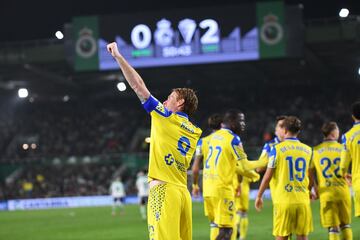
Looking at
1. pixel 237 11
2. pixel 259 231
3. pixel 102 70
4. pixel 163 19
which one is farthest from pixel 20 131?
pixel 259 231

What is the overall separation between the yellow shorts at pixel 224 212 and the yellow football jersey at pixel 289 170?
1.11 meters

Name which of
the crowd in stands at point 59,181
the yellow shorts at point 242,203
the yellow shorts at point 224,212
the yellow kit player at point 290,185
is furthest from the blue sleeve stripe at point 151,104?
the crowd in stands at point 59,181

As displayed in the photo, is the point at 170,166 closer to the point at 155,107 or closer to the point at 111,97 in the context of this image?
the point at 155,107

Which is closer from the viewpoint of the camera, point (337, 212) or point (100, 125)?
point (337, 212)

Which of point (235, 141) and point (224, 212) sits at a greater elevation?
point (235, 141)

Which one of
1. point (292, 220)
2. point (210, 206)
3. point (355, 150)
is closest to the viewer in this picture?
point (292, 220)

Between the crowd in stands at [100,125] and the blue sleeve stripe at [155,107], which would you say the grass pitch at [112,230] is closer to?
the blue sleeve stripe at [155,107]

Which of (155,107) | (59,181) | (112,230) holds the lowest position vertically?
(59,181)

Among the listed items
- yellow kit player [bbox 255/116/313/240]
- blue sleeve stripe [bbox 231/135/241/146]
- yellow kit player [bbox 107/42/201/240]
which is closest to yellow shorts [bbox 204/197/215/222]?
blue sleeve stripe [bbox 231/135/241/146]

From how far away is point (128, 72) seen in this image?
20.2 ft

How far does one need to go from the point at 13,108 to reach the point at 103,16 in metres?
19.1

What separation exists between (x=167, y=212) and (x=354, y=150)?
4.21 metres

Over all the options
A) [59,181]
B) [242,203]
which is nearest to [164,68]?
[59,181]

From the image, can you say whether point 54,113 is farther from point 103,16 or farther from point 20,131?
point 103,16
